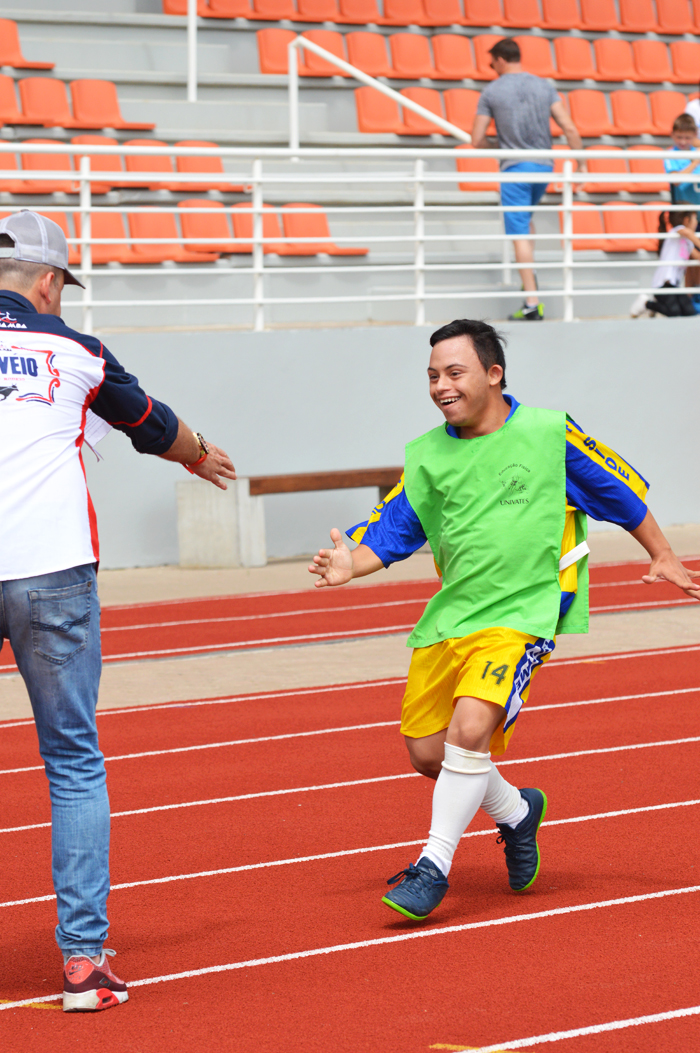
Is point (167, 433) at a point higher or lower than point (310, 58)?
lower

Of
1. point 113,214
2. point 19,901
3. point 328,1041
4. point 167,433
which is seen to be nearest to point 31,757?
point 19,901

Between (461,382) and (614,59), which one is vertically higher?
(614,59)

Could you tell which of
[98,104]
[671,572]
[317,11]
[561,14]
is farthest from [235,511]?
[561,14]

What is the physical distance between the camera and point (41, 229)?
3291 millimetres

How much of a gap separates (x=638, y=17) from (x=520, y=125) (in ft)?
25.4

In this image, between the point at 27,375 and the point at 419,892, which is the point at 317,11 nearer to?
the point at 27,375

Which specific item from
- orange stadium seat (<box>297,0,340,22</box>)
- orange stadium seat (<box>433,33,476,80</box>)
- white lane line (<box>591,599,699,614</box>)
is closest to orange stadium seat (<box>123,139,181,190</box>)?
orange stadium seat (<box>297,0,340,22</box>)

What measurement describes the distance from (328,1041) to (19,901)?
4.71 feet

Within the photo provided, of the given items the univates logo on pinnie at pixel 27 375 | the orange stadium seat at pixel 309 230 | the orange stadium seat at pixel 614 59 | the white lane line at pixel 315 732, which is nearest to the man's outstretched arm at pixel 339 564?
the univates logo on pinnie at pixel 27 375

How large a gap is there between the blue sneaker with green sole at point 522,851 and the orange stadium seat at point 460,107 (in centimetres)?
1339

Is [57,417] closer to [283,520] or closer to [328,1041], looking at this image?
[328,1041]

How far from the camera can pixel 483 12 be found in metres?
18.0

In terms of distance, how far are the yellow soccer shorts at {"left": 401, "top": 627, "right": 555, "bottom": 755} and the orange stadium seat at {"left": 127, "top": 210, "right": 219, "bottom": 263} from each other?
31.4ft

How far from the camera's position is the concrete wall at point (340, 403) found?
10977mm
